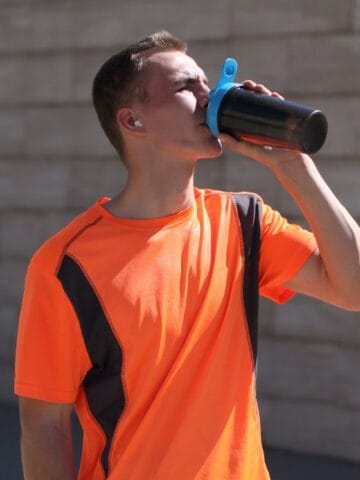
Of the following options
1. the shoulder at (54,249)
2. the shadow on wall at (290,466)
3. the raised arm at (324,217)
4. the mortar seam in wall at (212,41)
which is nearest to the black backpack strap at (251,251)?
the raised arm at (324,217)

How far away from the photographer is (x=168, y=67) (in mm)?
2113

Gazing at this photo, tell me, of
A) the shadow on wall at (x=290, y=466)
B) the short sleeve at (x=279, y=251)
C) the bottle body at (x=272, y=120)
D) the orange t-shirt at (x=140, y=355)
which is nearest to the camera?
the bottle body at (x=272, y=120)

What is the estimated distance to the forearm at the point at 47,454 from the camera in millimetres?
1929

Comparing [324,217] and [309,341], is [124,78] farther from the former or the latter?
[309,341]

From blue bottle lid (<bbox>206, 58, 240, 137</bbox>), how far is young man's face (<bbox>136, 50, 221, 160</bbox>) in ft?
0.16

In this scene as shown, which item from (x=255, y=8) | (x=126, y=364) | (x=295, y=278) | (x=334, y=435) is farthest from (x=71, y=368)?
(x=255, y=8)

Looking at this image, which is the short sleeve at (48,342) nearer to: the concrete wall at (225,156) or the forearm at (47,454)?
the forearm at (47,454)

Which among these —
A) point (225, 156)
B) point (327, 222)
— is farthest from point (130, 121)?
point (225, 156)

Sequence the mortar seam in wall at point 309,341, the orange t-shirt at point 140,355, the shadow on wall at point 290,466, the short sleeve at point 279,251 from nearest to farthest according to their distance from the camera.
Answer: the orange t-shirt at point 140,355, the short sleeve at point 279,251, the shadow on wall at point 290,466, the mortar seam in wall at point 309,341

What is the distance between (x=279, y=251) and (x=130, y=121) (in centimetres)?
49

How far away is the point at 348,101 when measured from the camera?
4.89 metres

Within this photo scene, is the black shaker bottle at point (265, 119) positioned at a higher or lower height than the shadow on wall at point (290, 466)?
higher

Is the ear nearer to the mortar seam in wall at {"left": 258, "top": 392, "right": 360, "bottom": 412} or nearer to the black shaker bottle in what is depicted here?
the black shaker bottle

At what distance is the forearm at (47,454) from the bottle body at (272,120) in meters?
0.78
